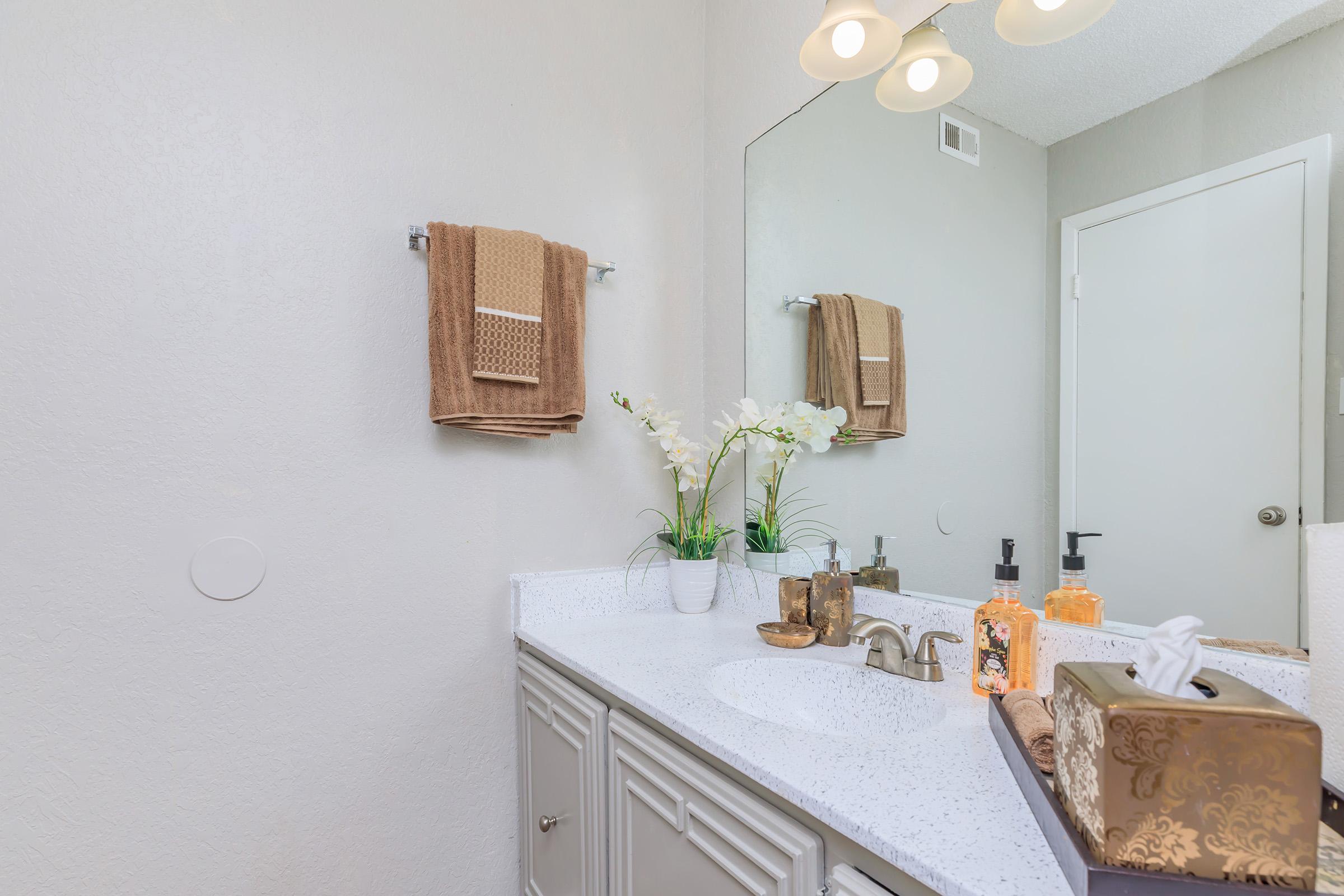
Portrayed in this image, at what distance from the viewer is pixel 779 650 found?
125cm

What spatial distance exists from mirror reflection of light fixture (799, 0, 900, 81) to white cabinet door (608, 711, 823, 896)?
1.20 meters

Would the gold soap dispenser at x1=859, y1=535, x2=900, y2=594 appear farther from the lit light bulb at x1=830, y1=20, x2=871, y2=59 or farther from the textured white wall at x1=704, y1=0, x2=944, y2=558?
the lit light bulb at x1=830, y1=20, x2=871, y2=59

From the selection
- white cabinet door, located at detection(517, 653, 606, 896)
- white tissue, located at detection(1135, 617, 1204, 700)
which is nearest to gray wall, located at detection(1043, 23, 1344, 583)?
white tissue, located at detection(1135, 617, 1204, 700)

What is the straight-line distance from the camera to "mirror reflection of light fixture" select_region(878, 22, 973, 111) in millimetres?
1196

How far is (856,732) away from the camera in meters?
1.07

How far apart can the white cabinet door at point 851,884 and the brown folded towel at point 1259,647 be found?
19.6 inches

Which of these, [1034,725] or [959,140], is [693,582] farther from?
[959,140]

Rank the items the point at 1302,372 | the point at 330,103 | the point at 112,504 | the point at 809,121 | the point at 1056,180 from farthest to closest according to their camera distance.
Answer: the point at 809,121, the point at 330,103, the point at 112,504, the point at 1056,180, the point at 1302,372

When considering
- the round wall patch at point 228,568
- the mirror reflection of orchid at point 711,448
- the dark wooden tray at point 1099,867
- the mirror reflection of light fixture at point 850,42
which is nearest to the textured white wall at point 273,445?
the round wall patch at point 228,568

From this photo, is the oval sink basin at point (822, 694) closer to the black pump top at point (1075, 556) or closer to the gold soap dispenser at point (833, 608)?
the gold soap dispenser at point (833, 608)

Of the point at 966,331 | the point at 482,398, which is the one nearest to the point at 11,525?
the point at 482,398

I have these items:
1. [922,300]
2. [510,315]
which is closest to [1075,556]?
[922,300]

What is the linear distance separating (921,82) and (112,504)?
1.58 meters

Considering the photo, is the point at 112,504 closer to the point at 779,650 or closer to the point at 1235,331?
the point at 779,650
